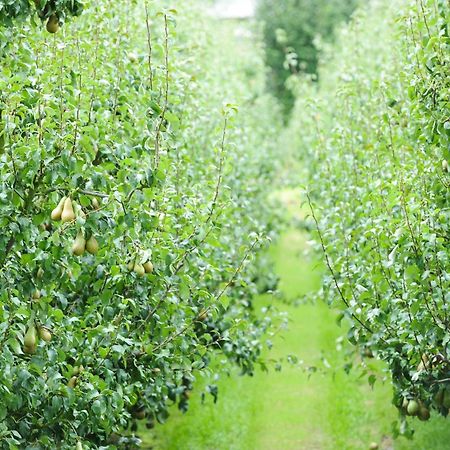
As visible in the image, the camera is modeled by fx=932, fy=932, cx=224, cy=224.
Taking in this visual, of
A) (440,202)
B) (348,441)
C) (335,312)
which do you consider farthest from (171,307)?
(335,312)

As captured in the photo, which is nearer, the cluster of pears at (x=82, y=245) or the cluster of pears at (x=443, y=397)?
the cluster of pears at (x=82, y=245)

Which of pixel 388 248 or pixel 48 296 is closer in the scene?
pixel 48 296

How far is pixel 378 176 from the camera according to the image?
905 centimetres

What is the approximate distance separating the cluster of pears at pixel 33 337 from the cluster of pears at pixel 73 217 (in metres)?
0.59

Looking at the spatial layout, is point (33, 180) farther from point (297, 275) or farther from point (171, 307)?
point (297, 275)

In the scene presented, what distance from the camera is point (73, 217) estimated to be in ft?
17.4

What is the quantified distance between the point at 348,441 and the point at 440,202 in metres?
5.00

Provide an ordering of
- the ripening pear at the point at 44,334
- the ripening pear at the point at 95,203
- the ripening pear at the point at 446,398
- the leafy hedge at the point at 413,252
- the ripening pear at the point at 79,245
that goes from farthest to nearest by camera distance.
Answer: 1. the ripening pear at the point at 446,398
2. the leafy hedge at the point at 413,252
3. the ripening pear at the point at 95,203
4. the ripening pear at the point at 44,334
5. the ripening pear at the point at 79,245

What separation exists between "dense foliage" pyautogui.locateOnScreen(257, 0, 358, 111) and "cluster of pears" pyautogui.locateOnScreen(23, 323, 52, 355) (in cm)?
3194

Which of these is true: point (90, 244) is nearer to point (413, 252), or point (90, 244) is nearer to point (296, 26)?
point (413, 252)

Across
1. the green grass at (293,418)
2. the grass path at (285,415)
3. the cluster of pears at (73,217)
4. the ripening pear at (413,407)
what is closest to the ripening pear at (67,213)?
the cluster of pears at (73,217)

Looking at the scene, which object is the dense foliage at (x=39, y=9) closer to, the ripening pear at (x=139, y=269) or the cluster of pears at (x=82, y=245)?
the cluster of pears at (x=82, y=245)

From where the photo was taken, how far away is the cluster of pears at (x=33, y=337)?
18.4ft

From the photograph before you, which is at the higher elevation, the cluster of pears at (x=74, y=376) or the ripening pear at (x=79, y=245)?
the ripening pear at (x=79, y=245)
